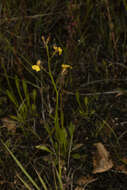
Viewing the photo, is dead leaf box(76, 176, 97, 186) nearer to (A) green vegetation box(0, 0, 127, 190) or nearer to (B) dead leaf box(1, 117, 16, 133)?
(A) green vegetation box(0, 0, 127, 190)

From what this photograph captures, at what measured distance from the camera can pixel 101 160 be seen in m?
1.19

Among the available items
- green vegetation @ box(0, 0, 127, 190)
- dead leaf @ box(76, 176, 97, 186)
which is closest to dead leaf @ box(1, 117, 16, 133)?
green vegetation @ box(0, 0, 127, 190)

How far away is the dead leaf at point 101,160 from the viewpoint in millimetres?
1167

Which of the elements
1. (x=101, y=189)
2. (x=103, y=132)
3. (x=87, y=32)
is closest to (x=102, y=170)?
(x=101, y=189)

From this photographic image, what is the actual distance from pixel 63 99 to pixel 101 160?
0.43 m

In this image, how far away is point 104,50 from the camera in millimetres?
1626

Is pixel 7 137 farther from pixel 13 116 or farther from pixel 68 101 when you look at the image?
pixel 68 101

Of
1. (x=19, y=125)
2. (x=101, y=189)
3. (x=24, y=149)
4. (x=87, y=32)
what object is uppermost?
(x=87, y=32)

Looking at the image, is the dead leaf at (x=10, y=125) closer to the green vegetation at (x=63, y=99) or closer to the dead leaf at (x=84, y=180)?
the green vegetation at (x=63, y=99)

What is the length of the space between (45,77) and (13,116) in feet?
1.12

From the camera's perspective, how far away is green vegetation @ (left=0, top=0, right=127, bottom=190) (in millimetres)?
1173

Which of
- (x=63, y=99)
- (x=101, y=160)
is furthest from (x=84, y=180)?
(x=63, y=99)

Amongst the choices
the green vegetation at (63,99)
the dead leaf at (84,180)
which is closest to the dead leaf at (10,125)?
→ the green vegetation at (63,99)

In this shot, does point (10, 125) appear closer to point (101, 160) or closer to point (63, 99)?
point (63, 99)
